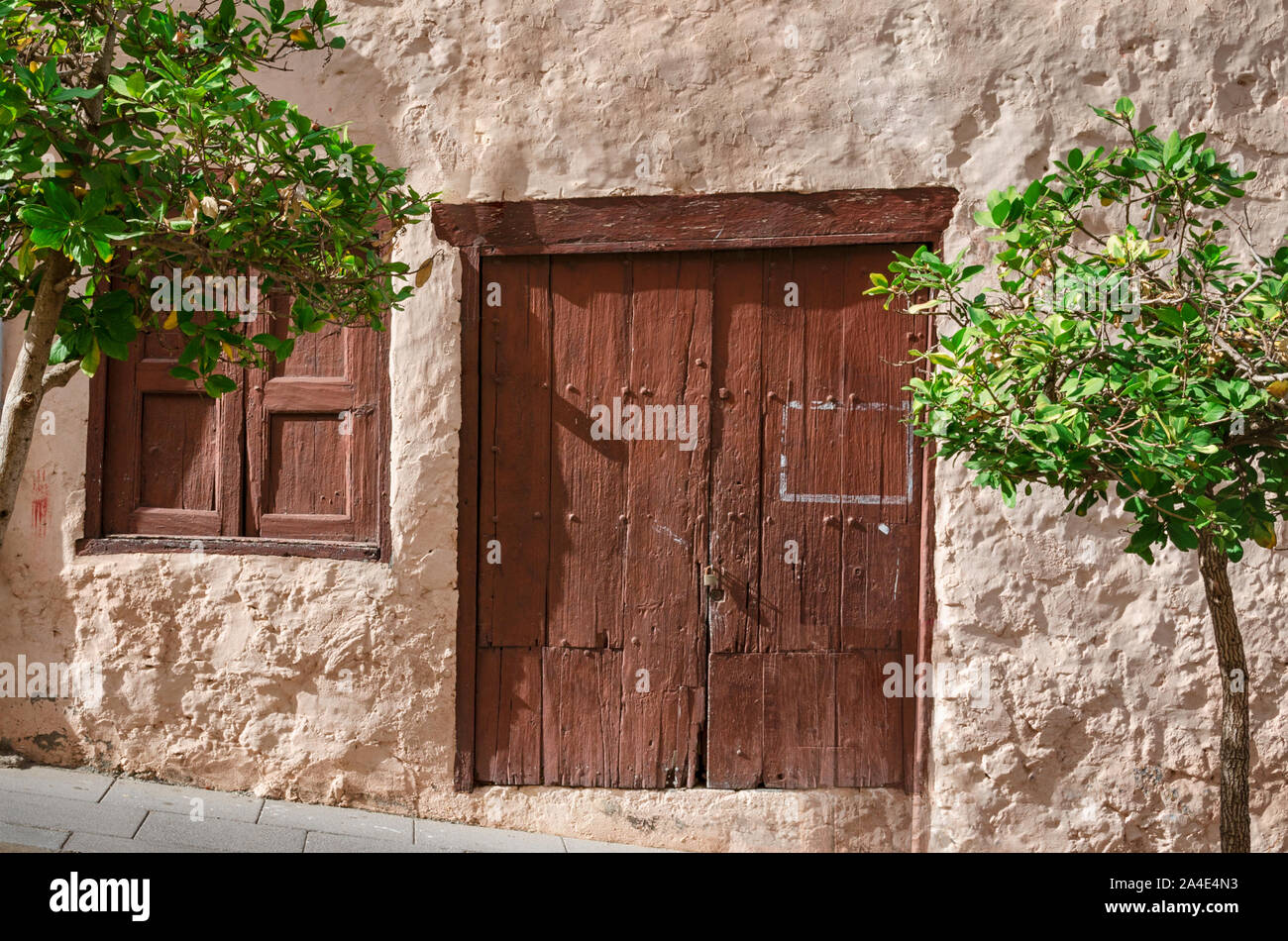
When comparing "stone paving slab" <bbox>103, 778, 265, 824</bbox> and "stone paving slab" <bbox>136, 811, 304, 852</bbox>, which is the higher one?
"stone paving slab" <bbox>103, 778, 265, 824</bbox>

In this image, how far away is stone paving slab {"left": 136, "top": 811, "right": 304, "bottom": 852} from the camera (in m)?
3.56

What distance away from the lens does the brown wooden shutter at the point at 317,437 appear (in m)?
4.03

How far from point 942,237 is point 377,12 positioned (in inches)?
96.4

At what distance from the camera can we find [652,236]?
3840 millimetres

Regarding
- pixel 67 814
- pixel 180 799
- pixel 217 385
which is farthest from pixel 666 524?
pixel 67 814

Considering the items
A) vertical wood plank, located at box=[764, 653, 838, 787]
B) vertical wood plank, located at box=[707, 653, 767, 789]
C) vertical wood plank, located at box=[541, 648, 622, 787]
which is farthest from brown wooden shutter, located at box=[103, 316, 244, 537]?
vertical wood plank, located at box=[764, 653, 838, 787]

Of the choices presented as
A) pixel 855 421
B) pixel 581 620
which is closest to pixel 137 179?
pixel 581 620

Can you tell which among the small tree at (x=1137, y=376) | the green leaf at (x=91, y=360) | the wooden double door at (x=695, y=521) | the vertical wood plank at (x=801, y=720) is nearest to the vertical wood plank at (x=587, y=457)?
the wooden double door at (x=695, y=521)

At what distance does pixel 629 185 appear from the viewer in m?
3.85

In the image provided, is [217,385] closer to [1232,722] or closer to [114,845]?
[114,845]

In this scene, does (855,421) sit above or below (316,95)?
below

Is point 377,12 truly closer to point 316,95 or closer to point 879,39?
point 316,95

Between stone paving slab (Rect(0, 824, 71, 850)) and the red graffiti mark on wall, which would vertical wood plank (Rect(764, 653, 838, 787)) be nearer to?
stone paving slab (Rect(0, 824, 71, 850))

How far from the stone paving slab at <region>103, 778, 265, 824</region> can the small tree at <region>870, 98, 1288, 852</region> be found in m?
3.12
